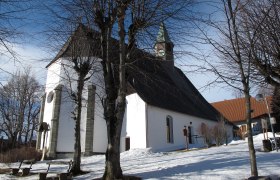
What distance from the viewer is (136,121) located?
23.6 m

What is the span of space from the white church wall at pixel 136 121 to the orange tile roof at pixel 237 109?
22.4 meters

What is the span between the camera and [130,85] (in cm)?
2455

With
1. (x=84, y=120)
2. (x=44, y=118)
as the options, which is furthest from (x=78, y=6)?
(x=44, y=118)

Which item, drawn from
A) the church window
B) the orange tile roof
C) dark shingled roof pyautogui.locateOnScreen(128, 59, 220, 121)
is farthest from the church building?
the orange tile roof

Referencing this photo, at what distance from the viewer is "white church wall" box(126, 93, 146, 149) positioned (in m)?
22.9

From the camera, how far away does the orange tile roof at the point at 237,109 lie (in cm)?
4142

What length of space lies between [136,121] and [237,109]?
82.0 ft

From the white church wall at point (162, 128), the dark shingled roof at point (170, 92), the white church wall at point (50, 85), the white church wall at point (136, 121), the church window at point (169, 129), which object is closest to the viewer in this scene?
the white church wall at point (136, 121)

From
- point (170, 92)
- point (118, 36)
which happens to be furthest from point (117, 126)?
point (170, 92)

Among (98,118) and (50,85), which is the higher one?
(50,85)

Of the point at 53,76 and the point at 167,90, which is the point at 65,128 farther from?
the point at 167,90

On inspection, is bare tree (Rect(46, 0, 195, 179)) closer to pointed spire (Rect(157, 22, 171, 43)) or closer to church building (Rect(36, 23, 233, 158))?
pointed spire (Rect(157, 22, 171, 43))

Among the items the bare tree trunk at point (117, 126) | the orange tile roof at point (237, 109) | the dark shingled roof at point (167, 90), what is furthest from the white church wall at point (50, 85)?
the orange tile roof at point (237, 109)

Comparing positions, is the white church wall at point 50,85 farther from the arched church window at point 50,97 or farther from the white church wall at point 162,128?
the white church wall at point 162,128
